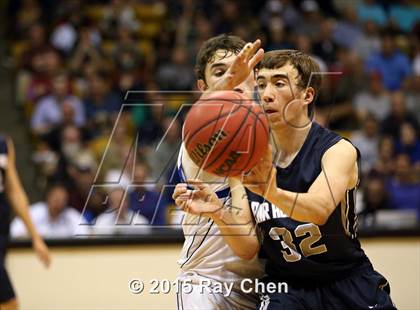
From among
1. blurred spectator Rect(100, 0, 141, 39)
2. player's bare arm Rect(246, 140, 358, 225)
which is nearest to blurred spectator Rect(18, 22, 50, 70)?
blurred spectator Rect(100, 0, 141, 39)

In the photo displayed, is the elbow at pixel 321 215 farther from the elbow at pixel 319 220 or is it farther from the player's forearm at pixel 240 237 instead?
the player's forearm at pixel 240 237

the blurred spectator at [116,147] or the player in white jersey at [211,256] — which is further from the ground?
the blurred spectator at [116,147]

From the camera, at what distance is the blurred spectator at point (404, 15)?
36.5ft

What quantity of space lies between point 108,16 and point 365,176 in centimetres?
463

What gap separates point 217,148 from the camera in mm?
3488

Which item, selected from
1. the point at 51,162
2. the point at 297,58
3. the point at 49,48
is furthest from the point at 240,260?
the point at 49,48

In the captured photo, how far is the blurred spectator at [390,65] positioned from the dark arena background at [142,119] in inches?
0.7

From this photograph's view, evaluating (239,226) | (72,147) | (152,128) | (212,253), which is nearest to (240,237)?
(239,226)

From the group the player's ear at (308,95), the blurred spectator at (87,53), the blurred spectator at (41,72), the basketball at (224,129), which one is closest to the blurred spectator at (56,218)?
the blurred spectator at (41,72)

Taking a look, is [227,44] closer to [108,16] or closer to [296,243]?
[296,243]

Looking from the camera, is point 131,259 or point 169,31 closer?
point 131,259

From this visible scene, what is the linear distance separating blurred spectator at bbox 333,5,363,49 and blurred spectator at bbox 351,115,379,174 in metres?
2.01

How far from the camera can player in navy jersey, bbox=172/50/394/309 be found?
3.79m

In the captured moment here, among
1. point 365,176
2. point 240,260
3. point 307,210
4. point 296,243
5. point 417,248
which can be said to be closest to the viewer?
point 307,210
